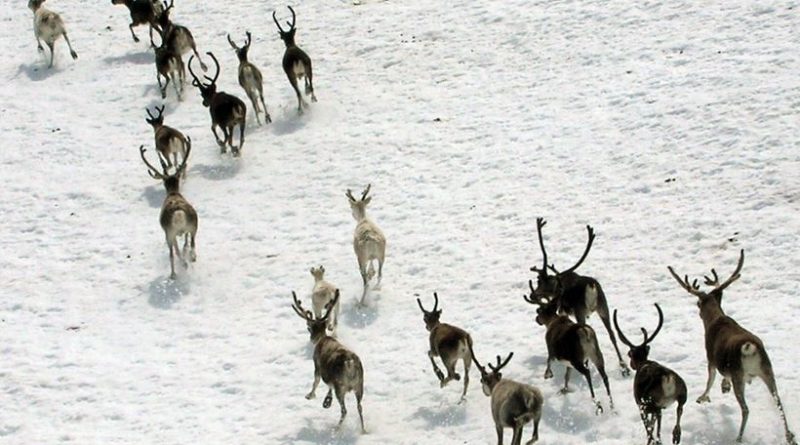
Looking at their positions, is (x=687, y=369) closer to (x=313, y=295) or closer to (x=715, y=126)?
(x=313, y=295)

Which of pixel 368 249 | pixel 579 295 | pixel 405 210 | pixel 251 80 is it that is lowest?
pixel 579 295

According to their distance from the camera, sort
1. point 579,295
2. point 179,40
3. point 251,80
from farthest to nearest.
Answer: point 179,40 → point 251,80 → point 579,295

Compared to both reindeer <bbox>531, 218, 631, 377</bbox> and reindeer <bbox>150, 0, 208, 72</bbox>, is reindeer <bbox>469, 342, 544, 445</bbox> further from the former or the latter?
reindeer <bbox>150, 0, 208, 72</bbox>

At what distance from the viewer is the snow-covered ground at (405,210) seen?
12.0 m

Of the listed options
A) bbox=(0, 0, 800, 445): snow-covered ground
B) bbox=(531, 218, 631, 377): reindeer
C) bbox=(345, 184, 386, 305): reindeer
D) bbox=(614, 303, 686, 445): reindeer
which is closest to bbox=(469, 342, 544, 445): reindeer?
bbox=(0, 0, 800, 445): snow-covered ground

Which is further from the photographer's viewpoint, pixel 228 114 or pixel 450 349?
pixel 228 114

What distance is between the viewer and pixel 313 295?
1347cm

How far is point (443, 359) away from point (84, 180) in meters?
9.33

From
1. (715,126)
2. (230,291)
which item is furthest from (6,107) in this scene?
(715,126)

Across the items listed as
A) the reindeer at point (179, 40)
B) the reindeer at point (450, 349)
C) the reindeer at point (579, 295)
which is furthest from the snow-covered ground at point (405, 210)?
the reindeer at point (179, 40)

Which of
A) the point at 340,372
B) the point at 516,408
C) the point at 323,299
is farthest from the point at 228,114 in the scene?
the point at 516,408

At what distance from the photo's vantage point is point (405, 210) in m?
16.3

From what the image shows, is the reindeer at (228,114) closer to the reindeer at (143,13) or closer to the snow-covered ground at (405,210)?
the snow-covered ground at (405,210)

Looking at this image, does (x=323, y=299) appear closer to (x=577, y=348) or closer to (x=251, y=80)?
(x=577, y=348)
